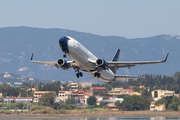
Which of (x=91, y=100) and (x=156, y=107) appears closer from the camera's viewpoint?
(x=91, y=100)

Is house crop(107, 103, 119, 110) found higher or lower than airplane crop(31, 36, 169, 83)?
lower

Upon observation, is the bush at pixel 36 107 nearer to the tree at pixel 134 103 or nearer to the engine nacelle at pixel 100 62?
the tree at pixel 134 103

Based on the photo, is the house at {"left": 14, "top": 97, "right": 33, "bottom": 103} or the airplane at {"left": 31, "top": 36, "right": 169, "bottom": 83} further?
the house at {"left": 14, "top": 97, "right": 33, "bottom": 103}

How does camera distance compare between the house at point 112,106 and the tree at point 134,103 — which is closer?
the house at point 112,106

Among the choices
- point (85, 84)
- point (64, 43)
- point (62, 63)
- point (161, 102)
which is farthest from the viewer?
point (161, 102)

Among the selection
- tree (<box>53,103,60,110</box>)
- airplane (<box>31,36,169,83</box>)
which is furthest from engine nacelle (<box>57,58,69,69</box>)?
tree (<box>53,103,60,110</box>)

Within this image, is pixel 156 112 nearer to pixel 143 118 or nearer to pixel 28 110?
pixel 143 118

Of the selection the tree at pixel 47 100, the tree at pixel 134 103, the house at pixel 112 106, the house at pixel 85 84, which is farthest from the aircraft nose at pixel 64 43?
the tree at pixel 47 100

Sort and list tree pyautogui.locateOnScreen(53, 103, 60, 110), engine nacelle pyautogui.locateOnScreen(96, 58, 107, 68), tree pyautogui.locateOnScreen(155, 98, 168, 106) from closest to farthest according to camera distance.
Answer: engine nacelle pyautogui.locateOnScreen(96, 58, 107, 68) < tree pyautogui.locateOnScreen(155, 98, 168, 106) < tree pyautogui.locateOnScreen(53, 103, 60, 110)

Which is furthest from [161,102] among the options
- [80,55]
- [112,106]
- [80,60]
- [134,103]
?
[80,55]

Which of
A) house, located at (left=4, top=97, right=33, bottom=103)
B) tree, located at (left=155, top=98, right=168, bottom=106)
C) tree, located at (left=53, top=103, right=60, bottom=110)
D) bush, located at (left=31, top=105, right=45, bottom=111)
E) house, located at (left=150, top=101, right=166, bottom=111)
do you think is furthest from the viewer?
house, located at (left=4, top=97, right=33, bottom=103)

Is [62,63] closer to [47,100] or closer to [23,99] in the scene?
[47,100]

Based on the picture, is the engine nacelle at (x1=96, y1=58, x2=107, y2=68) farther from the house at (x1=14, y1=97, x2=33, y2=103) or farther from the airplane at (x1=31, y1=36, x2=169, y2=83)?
the house at (x1=14, y1=97, x2=33, y2=103)

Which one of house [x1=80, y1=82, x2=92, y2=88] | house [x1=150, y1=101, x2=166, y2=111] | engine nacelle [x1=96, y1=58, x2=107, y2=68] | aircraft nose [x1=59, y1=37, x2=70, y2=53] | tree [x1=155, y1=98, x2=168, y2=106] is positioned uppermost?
aircraft nose [x1=59, y1=37, x2=70, y2=53]
